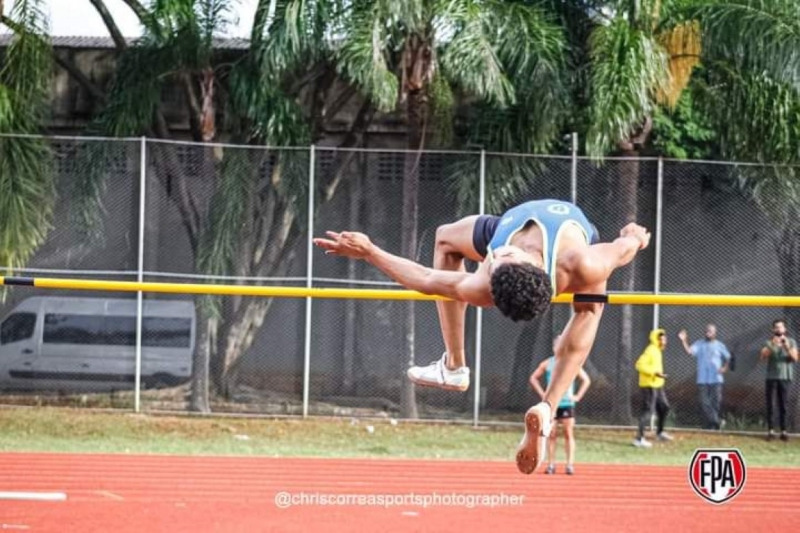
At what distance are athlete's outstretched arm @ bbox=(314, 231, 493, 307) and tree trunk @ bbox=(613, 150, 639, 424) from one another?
944 cm

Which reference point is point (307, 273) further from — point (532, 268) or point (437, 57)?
point (532, 268)

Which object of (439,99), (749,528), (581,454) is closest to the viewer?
(749,528)

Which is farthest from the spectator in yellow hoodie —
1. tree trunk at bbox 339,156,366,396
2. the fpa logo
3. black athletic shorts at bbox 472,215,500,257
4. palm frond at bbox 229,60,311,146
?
black athletic shorts at bbox 472,215,500,257

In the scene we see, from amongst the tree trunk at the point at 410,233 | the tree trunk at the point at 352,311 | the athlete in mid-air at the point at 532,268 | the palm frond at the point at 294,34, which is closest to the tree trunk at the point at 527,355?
the tree trunk at the point at 410,233

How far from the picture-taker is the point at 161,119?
700 inches

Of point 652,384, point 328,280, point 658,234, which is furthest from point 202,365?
point 658,234

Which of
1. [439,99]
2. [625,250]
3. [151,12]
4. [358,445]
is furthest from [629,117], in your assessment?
[625,250]

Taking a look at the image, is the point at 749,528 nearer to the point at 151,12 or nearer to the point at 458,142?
the point at 458,142

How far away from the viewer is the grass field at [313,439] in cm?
1520

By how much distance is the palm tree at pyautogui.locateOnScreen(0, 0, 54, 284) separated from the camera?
15.9m

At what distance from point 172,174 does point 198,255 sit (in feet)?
3.51

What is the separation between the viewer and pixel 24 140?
1609 centimetres

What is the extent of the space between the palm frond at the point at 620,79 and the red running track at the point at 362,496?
12.6 feet

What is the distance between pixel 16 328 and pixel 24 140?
2.18 metres
